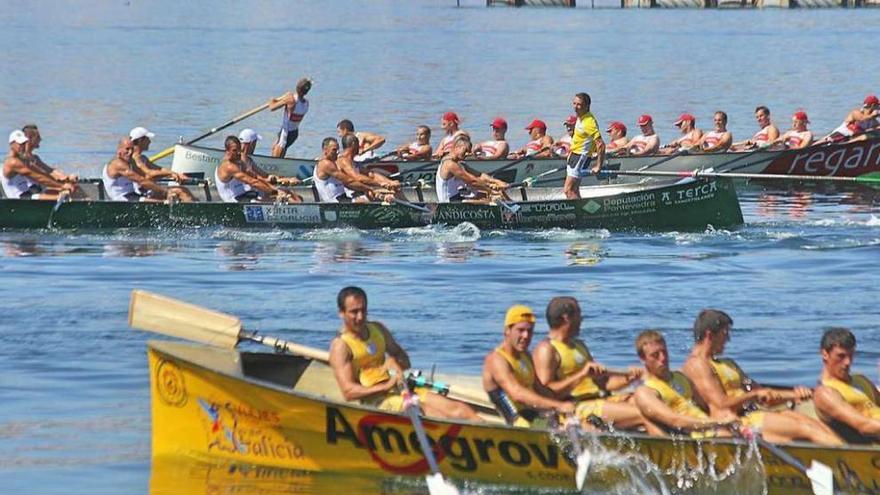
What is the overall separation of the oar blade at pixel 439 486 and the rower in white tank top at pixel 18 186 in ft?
56.0

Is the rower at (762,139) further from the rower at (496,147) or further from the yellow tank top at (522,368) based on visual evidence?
the yellow tank top at (522,368)

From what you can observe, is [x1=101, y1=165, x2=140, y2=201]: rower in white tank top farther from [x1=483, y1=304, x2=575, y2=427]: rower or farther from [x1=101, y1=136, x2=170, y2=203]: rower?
[x1=483, y1=304, x2=575, y2=427]: rower

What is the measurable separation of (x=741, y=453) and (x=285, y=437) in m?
4.11

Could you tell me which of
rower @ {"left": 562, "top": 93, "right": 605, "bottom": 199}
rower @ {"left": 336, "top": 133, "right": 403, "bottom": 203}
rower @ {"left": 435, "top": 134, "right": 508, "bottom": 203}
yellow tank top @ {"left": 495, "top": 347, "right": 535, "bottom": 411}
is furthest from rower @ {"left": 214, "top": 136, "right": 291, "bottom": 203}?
yellow tank top @ {"left": 495, "top": 347, "right": 535, "bottom": 411}

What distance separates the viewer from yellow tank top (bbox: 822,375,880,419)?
15773 millimetres

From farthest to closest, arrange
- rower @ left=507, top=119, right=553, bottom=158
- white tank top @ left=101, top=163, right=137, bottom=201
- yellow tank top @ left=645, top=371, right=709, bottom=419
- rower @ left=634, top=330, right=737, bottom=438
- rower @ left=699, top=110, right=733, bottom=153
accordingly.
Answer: rower @ left=699, top=110, right=733, bottom=153 < rower @ left=507, top=119, right=553, bottom=158 < white tank top @ left=101, top=163, right=137, bottom=201 < yellow tank top @ left=645, top=371, right=709, bottom=419 < rower @ left=634, top=330, right=737, bottom=438

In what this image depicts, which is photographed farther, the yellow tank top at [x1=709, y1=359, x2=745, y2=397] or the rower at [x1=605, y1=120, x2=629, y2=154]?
the rower at [x1=605, y1=120, x2=629, y2=154]

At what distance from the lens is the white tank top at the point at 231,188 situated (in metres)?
31.5

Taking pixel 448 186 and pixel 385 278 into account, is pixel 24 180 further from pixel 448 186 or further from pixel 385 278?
pixel 448 186

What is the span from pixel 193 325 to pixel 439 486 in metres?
3.42

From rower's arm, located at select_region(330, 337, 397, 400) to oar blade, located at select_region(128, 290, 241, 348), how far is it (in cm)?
138

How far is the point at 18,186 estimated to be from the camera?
31.2 meters

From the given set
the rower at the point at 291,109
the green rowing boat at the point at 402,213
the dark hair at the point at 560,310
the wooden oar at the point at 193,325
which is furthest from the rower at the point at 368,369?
the rower at the point at 291,109

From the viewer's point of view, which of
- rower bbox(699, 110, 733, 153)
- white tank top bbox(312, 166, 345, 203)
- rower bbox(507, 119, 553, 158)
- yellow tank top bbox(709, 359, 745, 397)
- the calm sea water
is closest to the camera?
yellow tank top bbox(709, 359, 745, 397)
